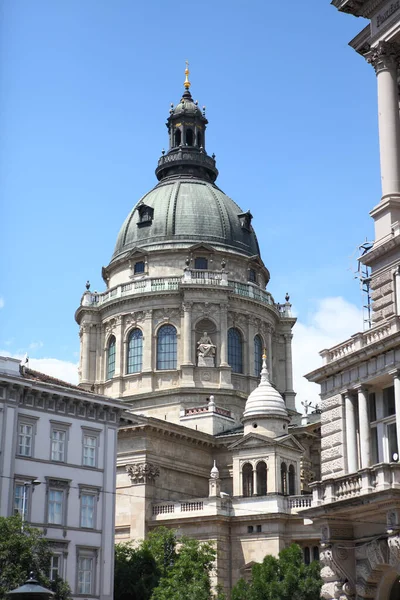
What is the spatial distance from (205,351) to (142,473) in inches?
642

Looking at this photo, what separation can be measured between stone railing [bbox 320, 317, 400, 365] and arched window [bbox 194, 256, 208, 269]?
172 feet

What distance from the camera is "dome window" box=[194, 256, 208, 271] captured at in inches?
3356

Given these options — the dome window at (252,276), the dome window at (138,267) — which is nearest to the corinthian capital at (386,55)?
the dome window at (138,267)

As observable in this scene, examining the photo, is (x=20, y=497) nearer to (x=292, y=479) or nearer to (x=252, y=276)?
(x=292, y=479)

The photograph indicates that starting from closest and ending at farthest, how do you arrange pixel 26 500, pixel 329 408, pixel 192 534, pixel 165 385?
pixel 329 408
pixel 26 500
pixel 192 534
pixel 165 385

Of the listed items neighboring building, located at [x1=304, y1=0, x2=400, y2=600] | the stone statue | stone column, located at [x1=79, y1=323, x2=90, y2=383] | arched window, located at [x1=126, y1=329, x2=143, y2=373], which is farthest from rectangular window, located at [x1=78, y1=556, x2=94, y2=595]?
stone column, located at [x1=79, y1=323, x2=90, y2=383]

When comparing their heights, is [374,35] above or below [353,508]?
above

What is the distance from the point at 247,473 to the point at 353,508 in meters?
39.4

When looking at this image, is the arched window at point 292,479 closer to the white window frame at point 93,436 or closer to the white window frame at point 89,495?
the white window frame at point 93,436

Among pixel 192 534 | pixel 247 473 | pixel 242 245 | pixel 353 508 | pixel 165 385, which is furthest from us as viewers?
pixel 242 245

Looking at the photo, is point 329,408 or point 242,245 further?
point 242,245

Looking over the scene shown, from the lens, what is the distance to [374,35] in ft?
110

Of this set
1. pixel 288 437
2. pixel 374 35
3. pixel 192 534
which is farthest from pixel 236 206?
pixel 374 35

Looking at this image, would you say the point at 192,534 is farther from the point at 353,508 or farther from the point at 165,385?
the point at 353,508
